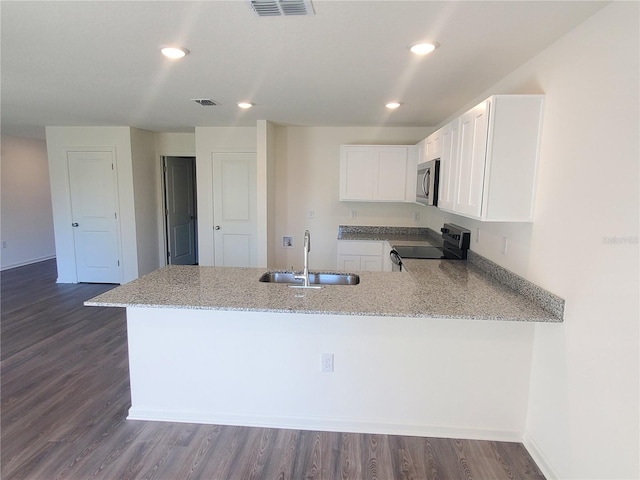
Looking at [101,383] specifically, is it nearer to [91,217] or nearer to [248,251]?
[248,251]

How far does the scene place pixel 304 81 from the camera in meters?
2.74

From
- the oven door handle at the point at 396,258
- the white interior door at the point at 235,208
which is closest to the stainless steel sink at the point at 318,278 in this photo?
the oven door handle at the point at 396,258

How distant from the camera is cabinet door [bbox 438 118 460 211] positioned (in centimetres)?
276

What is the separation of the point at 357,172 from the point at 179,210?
3.51 metres

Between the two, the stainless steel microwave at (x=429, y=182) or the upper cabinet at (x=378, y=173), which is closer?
the stainless steel microwave at (x=429, y=182)

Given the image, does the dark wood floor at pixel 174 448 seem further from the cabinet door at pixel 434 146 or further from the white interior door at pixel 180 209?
the white interior door at pixel 180 209

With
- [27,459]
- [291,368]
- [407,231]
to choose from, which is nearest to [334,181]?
[407,231]

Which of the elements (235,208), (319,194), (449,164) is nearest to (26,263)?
(235,208)

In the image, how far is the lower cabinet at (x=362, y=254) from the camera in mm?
Answer: 4551

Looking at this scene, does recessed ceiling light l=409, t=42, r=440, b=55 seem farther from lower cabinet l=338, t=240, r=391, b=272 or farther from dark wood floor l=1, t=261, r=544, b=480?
lower cabinet l=338, t=240, r=391, b=272

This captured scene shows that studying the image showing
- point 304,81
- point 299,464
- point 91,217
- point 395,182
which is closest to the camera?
point 299,464

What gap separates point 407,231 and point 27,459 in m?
4.40

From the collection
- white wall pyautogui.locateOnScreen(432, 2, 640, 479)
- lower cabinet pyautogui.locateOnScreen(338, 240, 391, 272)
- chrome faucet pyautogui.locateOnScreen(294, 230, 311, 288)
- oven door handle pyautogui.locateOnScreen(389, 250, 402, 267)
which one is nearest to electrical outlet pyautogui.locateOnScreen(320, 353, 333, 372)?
chrome faucet pyautogui.locateOnScreen(294, 230, 311, 288)

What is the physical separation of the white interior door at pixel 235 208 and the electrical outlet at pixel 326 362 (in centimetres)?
320
